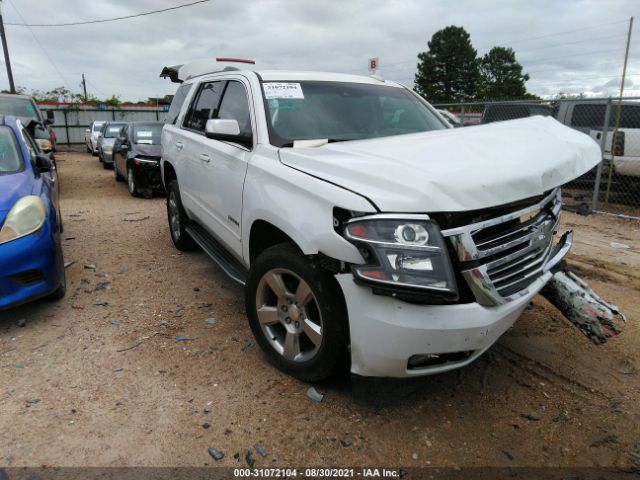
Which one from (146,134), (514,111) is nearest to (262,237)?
(146,134)

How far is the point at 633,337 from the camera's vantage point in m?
3.44

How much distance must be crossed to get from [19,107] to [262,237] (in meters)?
10.5

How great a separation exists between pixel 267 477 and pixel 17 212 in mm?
2854

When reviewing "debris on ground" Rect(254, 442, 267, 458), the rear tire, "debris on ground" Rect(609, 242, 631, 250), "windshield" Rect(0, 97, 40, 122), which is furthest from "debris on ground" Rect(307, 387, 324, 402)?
"windshield" Rect(0, 97, 40, 122)

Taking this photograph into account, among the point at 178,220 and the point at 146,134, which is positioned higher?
the point at 146,134

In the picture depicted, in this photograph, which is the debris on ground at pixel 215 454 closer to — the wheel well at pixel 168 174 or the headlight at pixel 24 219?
the headlight at pixel 24 219

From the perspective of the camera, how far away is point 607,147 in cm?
859

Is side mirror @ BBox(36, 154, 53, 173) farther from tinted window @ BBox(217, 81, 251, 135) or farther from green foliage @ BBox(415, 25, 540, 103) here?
green foliage @ BBox(415, 25, 540, 103)

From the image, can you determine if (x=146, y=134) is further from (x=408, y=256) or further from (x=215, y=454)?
(x=408, y=256)

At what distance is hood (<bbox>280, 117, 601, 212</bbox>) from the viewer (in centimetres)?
211

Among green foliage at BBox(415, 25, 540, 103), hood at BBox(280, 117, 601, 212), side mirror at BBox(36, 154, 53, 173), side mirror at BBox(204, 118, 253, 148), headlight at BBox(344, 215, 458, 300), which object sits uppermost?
green foliage at BBox(415, 25, 540, 103)

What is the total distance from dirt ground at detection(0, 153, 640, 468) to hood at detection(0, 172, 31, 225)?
89 centimetres

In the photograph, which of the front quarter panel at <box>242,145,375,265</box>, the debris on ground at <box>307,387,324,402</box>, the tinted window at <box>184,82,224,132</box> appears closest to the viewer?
the front quarter panel at <box>242,145,375,265</box>

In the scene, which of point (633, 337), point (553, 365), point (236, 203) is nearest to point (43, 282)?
point (236, 203)
